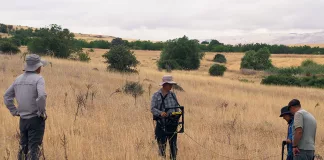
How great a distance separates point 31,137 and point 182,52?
1808 inches

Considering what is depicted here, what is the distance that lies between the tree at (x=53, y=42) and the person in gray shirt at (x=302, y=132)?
26.4 meters

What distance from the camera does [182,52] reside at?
166 feet

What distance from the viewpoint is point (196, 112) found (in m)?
11.9

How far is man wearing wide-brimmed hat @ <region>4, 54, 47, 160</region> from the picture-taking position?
195 inches

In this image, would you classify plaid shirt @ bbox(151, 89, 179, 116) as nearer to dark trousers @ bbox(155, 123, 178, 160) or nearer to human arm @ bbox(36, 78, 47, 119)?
dark trousers @ bbox(155, 123, 178, 160)

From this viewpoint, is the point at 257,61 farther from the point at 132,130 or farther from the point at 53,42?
the point at 132,130

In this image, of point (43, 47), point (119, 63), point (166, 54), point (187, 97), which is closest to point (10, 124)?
point (187, 97)

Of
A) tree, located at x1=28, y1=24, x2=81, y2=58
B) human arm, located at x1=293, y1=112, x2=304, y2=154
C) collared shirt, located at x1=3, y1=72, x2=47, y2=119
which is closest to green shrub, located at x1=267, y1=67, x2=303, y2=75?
tree, located at x1=28, y1=24, x2=81, y2=58

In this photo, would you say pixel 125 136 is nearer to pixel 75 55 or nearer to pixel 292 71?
pixel 75 55

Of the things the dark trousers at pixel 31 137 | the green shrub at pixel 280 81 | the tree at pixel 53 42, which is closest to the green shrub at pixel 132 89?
the dark trousers at pixel 31 137

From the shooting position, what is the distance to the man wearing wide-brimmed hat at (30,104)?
4961mm

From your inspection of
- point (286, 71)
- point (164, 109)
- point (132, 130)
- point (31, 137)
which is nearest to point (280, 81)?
point (286, 71)

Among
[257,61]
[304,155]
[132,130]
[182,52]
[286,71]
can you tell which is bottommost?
[286,71]

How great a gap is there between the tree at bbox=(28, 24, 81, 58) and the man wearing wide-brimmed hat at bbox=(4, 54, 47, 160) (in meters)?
25.2
